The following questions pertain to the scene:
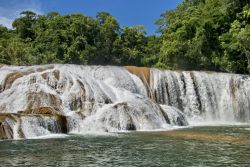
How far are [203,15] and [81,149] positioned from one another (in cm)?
3377

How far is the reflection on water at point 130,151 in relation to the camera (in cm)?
1043

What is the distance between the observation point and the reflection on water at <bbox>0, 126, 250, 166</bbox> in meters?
10.4

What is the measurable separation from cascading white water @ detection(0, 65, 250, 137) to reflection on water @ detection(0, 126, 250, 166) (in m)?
2.97

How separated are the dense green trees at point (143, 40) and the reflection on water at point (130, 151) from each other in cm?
1643

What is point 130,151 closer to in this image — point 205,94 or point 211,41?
point 205,94

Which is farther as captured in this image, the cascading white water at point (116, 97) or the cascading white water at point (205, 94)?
the cascading white water at point (205, 94)

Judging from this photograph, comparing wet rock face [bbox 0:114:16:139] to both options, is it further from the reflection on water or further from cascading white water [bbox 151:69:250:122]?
cascading white water [bbox 151:69:250:122]

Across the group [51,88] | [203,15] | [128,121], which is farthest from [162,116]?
[203,15]

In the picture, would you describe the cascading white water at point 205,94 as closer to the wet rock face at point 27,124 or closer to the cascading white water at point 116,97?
the cascading white water at point 116,97

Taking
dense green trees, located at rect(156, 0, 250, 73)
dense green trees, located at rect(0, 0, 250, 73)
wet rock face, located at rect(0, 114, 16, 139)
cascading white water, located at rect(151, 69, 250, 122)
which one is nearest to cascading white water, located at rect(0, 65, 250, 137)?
cascading white water, located at rect(151, 69, 250, 122)

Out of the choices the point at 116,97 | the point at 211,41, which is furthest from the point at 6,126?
the point at 211,41

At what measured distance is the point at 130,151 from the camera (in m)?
12.2

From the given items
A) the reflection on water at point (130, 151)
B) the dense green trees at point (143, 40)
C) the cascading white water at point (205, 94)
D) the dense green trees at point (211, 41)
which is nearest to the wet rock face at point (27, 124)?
the reflection on water at point (130, 151)

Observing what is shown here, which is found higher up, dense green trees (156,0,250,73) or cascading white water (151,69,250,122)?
dense green trees (156,0,250,73)
